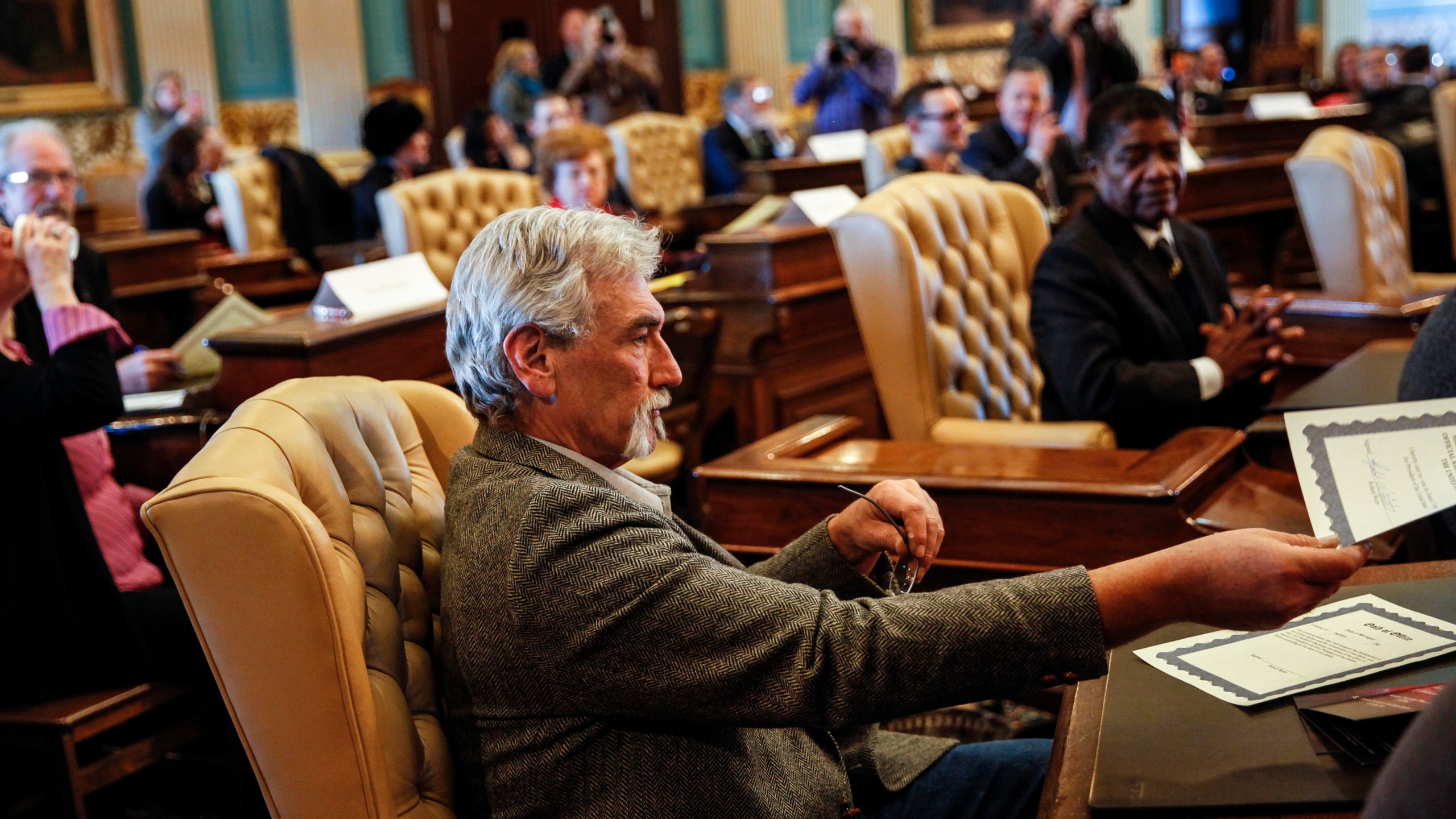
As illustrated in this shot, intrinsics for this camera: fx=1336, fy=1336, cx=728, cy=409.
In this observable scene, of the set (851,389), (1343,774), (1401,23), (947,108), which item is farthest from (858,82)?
(1401,23)

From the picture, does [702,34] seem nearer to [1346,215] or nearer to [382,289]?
[1346,215]

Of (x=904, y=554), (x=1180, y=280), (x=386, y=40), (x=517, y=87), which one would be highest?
(x=386, y=40)

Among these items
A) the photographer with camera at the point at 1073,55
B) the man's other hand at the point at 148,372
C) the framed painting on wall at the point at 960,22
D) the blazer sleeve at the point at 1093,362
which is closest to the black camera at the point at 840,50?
the photographer with camera at the point at 1073,55

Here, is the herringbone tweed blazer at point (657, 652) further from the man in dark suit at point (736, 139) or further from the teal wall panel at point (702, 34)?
the teal wall panel at point (702, 34)

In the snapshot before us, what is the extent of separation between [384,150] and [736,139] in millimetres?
2622

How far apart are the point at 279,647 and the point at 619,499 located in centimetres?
32

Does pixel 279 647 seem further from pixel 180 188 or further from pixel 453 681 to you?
pixel 180 188

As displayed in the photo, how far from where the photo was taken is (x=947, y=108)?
4.58 m

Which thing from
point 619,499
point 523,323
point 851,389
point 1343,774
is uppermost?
point 523,323

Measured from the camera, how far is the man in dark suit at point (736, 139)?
8.22 metres

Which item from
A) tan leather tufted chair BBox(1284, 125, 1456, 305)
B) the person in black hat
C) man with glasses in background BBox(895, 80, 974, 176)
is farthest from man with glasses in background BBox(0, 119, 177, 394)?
tan leather tufted chair BBox(1284, 125, 1456, 305)

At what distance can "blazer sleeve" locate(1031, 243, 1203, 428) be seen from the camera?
2555 mm

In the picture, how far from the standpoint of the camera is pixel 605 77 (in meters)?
8.59

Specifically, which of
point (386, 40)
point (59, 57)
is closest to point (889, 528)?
point (59, 57)
